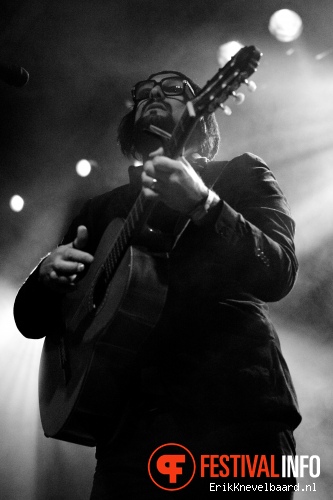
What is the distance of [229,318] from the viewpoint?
1.66 m

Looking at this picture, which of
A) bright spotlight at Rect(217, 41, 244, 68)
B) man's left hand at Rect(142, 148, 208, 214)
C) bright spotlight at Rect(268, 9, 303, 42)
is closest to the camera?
man's left hand at Rect(142, 148, 208, 214)

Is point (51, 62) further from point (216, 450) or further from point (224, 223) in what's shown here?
point (216, 450)

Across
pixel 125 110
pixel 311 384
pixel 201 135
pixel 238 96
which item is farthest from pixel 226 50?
pixel 238 96

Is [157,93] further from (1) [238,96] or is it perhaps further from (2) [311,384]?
(2) [311,384]

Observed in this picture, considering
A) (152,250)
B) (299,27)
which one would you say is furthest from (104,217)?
(299,27)

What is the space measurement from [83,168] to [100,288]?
3.02 m

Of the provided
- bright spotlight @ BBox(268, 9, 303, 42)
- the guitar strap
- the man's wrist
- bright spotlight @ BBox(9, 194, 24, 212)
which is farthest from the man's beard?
bright spotlight @ BBox(9, 194, 24, 212)

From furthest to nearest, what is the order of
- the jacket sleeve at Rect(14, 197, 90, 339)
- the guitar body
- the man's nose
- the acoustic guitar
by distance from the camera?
the man's nose < the jacket sleeve at Rect(14, 197, 90, 339) < the guitar body < the acoustic guitar

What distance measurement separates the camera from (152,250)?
1713 mm

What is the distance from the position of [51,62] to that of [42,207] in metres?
1.33

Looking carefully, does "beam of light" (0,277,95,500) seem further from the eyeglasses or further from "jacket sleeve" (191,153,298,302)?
"jacket sleeve" (191,153,298,302)

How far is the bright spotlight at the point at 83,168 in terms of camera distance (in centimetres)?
468

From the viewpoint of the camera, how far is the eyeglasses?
276cm

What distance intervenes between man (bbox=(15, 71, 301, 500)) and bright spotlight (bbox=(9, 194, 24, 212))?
3.05 meters
